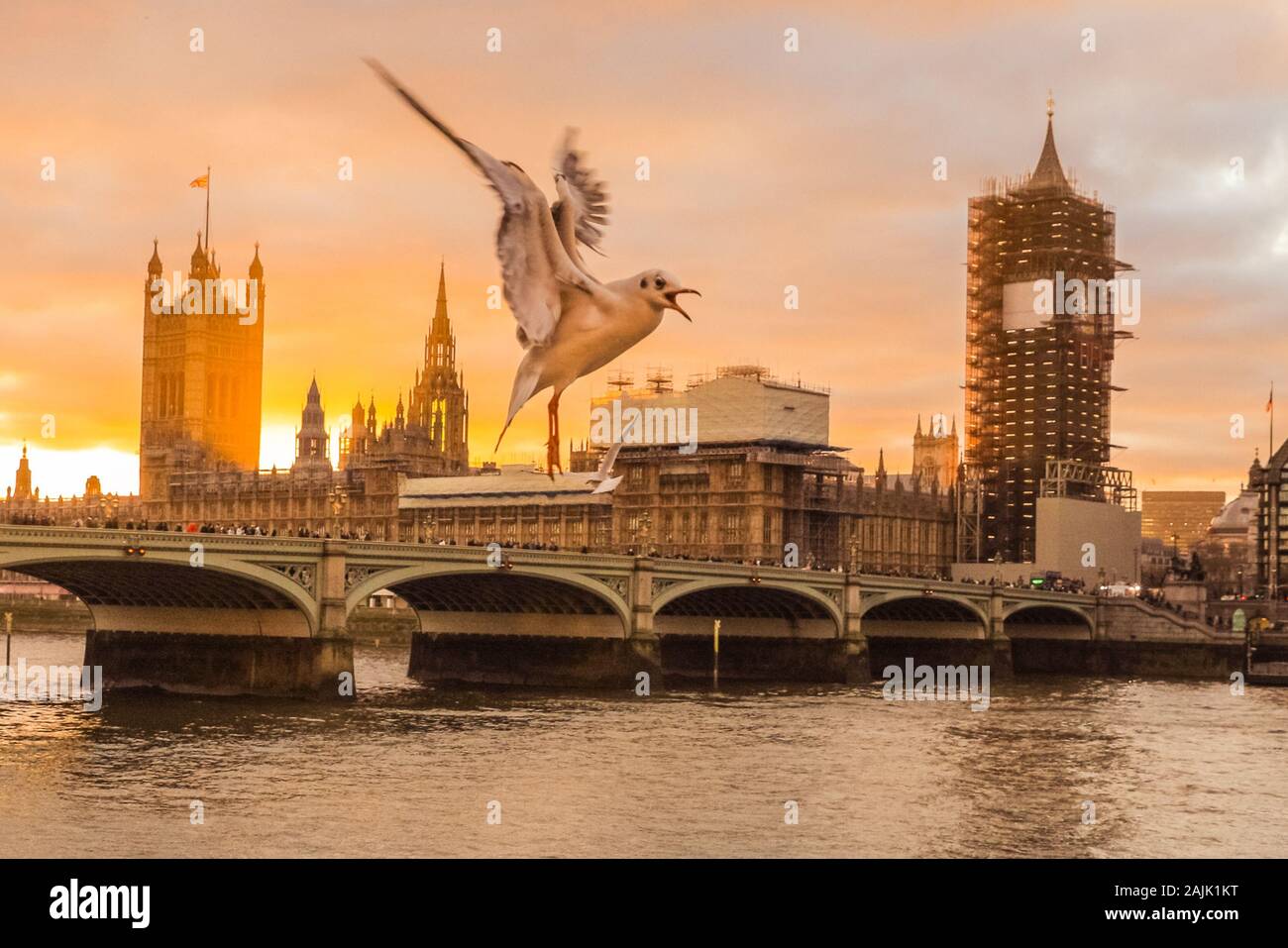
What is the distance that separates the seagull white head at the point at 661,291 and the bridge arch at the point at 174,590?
3775cm

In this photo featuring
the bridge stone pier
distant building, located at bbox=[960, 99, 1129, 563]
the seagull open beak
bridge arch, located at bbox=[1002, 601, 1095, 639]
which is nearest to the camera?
the seagull open beak

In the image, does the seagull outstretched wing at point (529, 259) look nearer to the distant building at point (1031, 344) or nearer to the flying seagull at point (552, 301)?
the flying seagull at point (552, 301)

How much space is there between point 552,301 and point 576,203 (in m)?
1.02

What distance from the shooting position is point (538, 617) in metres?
63.6

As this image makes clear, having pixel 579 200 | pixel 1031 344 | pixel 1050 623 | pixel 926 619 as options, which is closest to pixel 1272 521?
pixel 1031 344

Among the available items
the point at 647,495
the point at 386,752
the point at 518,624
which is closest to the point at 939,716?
the point at 518,624

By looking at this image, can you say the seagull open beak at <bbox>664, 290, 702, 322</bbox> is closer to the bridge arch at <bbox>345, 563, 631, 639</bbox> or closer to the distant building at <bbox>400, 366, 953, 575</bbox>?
the bridge arch at <bbox>345, 563, 631, 639</bbox>

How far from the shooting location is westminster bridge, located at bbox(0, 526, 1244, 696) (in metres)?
49.4

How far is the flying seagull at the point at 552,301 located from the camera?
364 inches

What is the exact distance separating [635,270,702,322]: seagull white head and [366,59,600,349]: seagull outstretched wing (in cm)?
35

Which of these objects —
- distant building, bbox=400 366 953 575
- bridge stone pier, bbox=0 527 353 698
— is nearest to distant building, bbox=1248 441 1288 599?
distant building, bbox=400 366 953 575

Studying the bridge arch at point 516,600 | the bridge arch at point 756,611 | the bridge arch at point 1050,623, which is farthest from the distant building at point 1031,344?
the bridge arch at point 516,600

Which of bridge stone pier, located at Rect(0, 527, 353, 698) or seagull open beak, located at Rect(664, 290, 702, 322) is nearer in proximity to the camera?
seagull open beak, located at Rect(664, 290, 702, 322)
